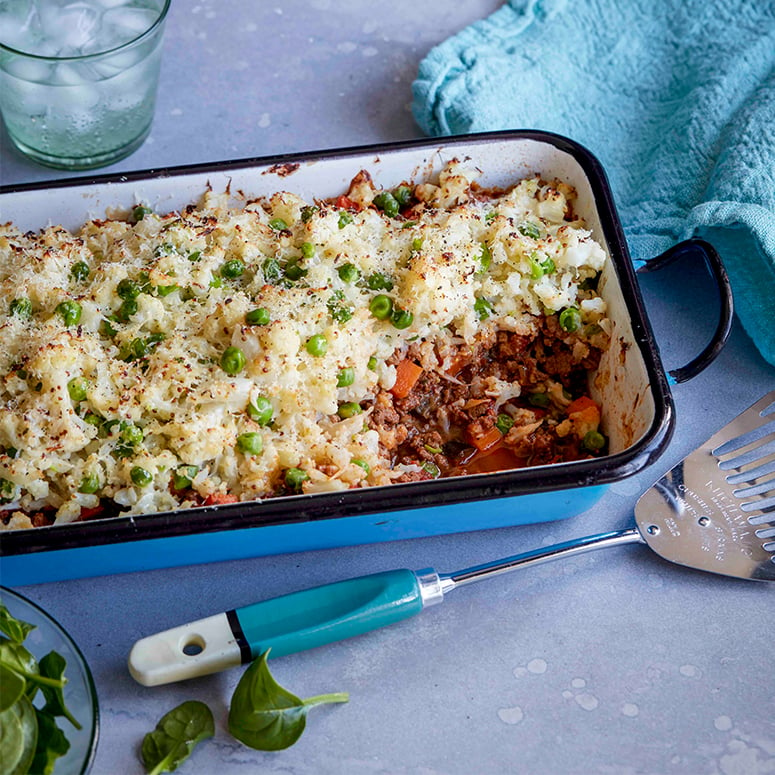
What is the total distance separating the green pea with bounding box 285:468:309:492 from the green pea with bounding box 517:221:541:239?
953 mm

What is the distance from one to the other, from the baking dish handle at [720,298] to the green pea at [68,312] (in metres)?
1.56

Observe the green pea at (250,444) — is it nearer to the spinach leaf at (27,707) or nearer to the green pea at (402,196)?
the spinach leaf at (27,707)

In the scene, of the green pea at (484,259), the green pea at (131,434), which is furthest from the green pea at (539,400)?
the green pea at (131,434)

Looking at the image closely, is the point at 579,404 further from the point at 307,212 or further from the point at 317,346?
the point at 307,212

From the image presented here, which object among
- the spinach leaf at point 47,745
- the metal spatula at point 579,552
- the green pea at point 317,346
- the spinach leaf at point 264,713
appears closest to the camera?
the spinach leaf at point 47,745

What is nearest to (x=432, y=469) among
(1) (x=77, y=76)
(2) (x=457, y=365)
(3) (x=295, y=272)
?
(2) (x=457, y=365)

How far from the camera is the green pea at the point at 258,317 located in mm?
2564

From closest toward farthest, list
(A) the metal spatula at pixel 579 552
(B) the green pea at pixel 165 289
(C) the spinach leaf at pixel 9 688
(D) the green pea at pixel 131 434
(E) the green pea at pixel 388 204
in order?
(C) the spinach leaf at pixel 9 688
(A) the metal spatula at pixel 579 552
(D) the green pea at pixel 131 434
(B) the green pea at pixel 165 289
(E) the green pea at pixel 388 204

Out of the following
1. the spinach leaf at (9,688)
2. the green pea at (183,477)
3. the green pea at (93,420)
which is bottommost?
the green pea at (93,420)

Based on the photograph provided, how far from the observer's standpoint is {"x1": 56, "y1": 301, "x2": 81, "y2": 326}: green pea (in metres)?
2.60

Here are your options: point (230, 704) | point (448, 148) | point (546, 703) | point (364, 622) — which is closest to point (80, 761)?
point (230, 704)

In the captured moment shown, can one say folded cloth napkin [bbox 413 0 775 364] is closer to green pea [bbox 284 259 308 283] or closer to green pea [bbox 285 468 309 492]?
green pea [bbox 284 259 308 283]

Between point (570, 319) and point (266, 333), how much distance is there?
0.86 meters

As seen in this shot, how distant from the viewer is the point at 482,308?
2.79 meters
